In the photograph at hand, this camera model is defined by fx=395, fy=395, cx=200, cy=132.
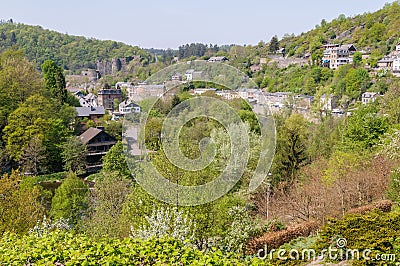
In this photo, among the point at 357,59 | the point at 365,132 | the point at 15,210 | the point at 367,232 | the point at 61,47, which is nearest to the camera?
the point at 367,232

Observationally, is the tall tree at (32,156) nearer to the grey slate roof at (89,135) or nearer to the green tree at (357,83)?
the grey slate roof at (89,135)

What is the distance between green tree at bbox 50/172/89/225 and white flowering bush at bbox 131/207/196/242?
23.8 feet

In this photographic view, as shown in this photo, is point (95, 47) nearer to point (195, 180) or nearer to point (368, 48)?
point (368, 48)

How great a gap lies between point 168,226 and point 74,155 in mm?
18960

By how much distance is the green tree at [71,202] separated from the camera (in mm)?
14070

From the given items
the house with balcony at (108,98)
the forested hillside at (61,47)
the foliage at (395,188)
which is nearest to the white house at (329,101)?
the house with balcony at (108,98)

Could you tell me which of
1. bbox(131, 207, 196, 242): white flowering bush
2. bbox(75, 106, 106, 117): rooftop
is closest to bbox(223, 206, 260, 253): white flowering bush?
bbox(131, 207, 196, 242): white flowering bush

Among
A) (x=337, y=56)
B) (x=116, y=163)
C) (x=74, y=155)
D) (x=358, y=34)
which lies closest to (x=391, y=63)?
(x=337, y=56)

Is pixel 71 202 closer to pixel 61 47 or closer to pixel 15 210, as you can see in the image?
pixel 15 210

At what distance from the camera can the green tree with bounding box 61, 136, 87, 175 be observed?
24875mm

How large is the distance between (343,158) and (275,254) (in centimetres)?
781

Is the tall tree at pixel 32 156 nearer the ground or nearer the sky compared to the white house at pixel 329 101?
nearer the ground

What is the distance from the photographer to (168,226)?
7.47 meters

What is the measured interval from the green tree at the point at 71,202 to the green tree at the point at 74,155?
1011 cm
